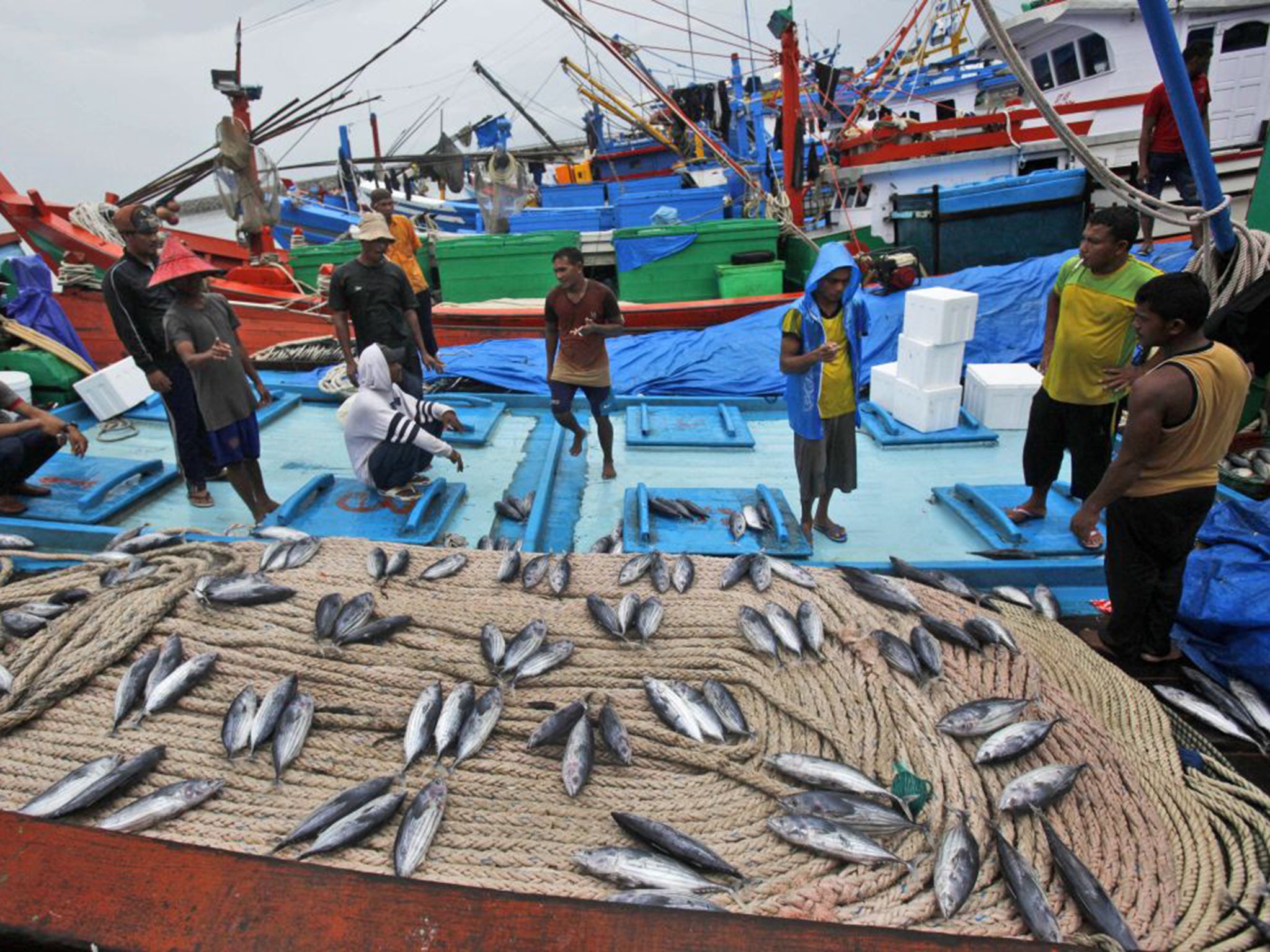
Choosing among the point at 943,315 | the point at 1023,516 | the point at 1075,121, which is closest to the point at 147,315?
the point at 943,315

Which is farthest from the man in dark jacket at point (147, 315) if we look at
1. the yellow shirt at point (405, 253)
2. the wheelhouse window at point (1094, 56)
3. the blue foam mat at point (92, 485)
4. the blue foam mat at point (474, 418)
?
the wheelhouse window at point (1094, 56)

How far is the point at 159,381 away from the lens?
496 centimetres

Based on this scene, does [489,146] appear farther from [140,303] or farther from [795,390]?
[795,390]

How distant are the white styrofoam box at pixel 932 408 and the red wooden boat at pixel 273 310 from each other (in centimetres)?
453

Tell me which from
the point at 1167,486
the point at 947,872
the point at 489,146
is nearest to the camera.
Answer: the point at 947,872

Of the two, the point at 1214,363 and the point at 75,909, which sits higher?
the point at 1214,363

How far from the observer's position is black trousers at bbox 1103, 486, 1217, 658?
3.04 meters

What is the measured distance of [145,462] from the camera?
5.80 metres

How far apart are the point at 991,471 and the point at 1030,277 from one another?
3388 mm

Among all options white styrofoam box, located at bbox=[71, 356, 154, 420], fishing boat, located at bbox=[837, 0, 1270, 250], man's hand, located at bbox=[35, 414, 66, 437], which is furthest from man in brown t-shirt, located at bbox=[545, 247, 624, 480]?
fishing boat, located at bbox=[837, 0, 1270, 250]

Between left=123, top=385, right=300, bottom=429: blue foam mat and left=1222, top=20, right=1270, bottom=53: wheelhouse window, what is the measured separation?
18.3 m

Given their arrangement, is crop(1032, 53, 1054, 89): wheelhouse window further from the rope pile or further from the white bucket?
the white bucket

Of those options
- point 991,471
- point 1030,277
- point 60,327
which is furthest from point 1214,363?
point 60,327

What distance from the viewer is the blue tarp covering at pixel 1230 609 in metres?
3.11
